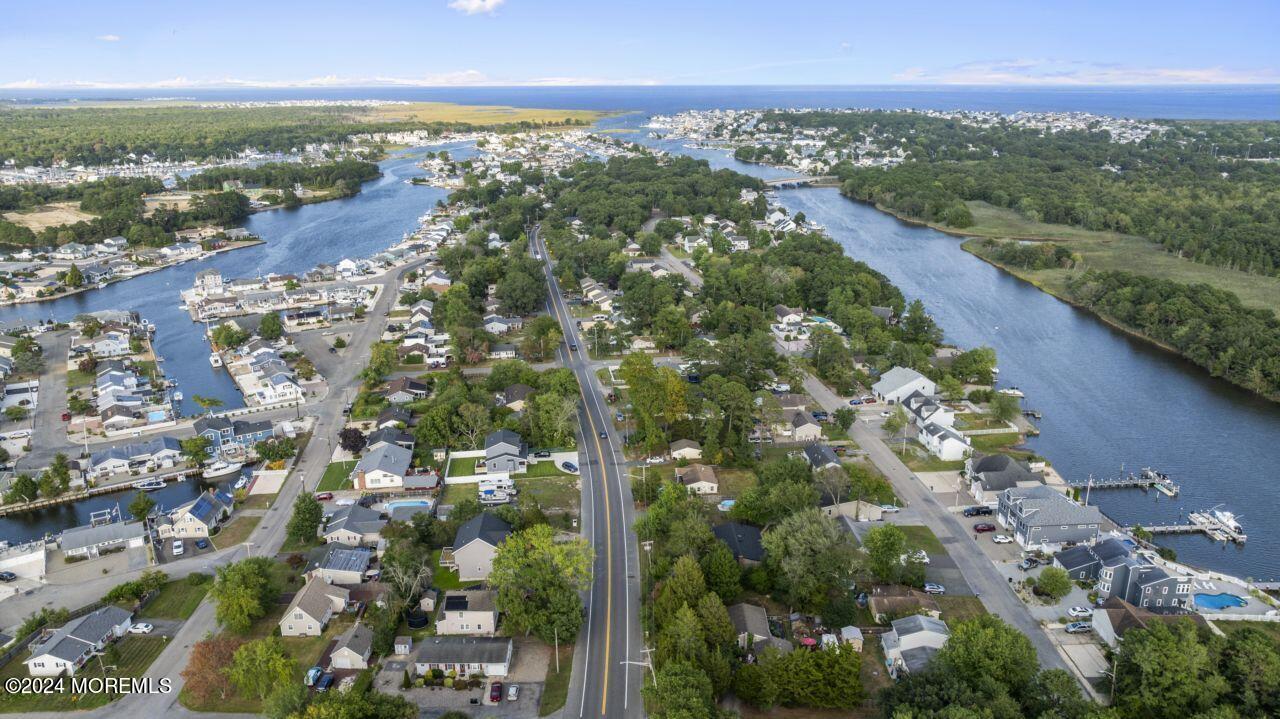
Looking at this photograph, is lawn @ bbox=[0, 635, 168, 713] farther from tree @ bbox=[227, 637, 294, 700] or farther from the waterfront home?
the waterfront home

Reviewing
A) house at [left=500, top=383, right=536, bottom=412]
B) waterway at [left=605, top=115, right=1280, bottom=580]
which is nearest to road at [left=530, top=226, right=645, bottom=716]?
house at [left=500, top=383, right=536, bottom=412]

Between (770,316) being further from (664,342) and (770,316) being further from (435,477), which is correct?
(435,477)

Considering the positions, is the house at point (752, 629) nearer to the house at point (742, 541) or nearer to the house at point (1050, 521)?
the house at point (742, 541)

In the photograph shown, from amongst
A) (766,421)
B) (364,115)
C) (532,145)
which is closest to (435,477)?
(766,421)

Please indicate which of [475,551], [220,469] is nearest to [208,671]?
[475,551]

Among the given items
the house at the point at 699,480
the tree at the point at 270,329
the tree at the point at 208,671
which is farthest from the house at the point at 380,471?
the tree at the point at 270,329
